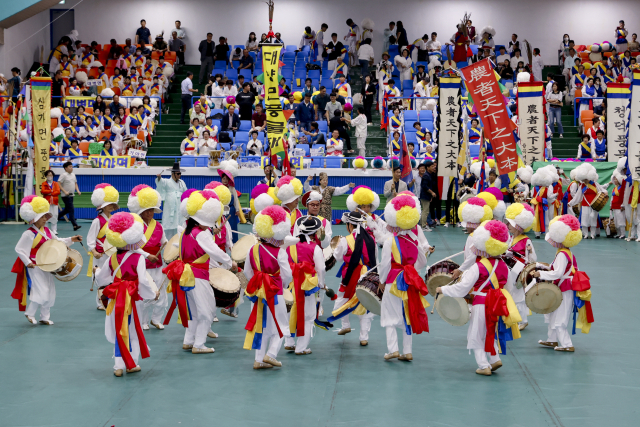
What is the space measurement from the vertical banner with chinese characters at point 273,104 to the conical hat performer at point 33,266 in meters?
3.90

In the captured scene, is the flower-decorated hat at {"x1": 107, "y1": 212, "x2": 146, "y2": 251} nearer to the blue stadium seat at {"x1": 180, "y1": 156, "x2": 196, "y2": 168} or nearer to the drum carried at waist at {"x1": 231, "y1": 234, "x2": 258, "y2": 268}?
the drum carried at waist at {"x1": 231, "y1": 234, "x2": 258, "y2": 268}

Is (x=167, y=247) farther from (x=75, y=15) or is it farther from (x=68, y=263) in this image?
(x=75, y=15)

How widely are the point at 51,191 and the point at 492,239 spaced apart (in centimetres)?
1272

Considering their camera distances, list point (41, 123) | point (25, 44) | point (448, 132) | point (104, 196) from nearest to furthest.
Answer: point (104, 196), point (448, 132), point (41, 123), point (25, 44)

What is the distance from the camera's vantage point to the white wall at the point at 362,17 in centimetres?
2903

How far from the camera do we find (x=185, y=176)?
63.5ft

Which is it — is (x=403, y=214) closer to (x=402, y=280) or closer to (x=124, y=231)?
(x=402, y=280)

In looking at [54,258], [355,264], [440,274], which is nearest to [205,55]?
[54,258]

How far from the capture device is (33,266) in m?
8.36

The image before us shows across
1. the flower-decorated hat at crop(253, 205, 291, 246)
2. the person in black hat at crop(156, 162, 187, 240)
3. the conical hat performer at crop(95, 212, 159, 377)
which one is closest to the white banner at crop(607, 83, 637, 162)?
the person in black hat at crop(156, 162, 187, 240)

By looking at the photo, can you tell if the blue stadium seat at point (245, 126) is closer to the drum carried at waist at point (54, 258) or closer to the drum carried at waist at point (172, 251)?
the drum carried at waist at point (54, 258)

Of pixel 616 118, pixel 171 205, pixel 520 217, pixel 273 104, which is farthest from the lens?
pixel 616 118

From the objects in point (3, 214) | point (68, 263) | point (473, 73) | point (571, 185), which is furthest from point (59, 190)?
point (571, 185)

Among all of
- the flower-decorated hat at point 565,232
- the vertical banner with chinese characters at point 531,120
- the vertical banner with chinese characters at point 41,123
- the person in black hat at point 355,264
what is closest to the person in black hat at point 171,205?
the person in black hat at point 355,264
